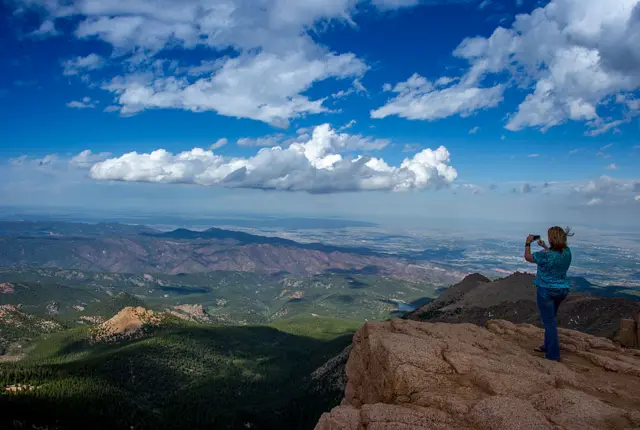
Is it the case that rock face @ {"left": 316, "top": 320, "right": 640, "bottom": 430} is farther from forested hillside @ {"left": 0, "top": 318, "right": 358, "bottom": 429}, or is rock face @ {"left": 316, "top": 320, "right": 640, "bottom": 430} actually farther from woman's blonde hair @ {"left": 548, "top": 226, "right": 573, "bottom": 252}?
forested hillside @ {"left": 0, "top": 318, "right": 358, "bottom": 429}

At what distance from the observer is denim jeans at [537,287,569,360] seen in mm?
17438

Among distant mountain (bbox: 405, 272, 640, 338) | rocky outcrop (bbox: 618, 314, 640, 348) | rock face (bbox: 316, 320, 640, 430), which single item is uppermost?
rock face (bbox: 316, 320, 640, 430)

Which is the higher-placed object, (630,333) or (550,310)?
(550,310)

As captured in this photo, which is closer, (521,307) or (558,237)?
(558,237)

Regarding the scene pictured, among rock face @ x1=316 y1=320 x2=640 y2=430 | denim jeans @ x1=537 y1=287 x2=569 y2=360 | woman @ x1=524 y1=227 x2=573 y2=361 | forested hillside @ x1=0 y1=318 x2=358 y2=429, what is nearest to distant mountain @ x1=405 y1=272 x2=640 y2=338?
rock face @ x1=316 y1=320 x2=640 y2=430

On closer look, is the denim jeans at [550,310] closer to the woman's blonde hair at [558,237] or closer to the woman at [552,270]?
the woman at [552,270]

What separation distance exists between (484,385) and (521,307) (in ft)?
266

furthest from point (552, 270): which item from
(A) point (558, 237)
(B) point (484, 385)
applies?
(B) point (484, 385)

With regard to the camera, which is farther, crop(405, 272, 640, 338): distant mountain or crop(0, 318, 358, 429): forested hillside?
crop(0, 318, 358, 429): forested hillside

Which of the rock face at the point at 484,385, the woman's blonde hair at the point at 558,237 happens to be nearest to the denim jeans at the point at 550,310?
the rock face at the point at 484,385

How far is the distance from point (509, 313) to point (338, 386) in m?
69.0

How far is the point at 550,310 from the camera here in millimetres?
17516

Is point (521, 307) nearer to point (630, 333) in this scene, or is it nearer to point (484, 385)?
point (630, 333)

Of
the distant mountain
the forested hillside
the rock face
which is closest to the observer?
the rock face
